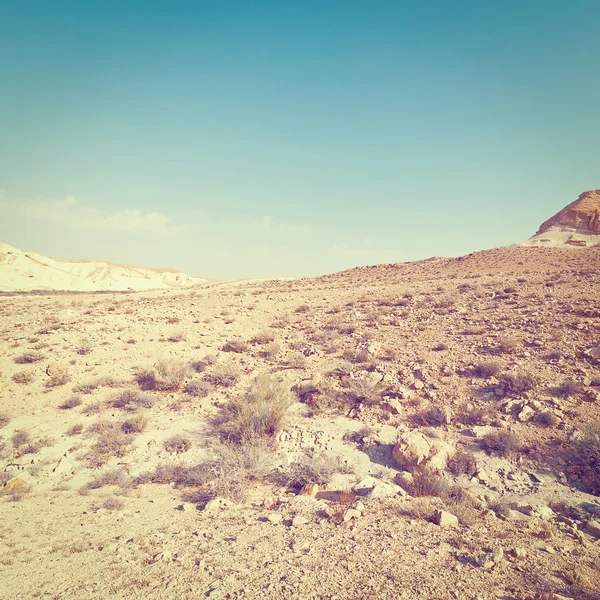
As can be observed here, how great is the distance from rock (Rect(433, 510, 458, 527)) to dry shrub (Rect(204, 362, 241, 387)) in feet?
18.8

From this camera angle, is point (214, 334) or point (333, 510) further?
point (214, 334)

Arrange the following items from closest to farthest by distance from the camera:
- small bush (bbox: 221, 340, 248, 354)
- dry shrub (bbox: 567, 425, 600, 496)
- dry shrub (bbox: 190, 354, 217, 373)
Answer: dry shrub (bbox: 567, 425, 600, 496) → dry shrub (bbox: 190, 354, 217, 373) → small bush (bbox: 221, 340, 248, 354)

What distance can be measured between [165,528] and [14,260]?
199ft

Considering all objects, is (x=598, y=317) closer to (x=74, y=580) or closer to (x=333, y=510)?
(x=333, y=510)

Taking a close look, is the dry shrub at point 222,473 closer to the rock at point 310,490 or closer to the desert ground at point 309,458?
the desert ground at point 309,458

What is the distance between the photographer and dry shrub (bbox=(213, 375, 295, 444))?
663cm

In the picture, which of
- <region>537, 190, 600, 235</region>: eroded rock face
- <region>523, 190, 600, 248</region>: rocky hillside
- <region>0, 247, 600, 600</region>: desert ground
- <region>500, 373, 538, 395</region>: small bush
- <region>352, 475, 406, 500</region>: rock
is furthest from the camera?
<region>537, 190, 600, 235</region>: eroded rock face

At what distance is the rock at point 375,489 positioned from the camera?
4.90 metres

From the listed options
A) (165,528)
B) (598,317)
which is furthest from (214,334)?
(598,317)

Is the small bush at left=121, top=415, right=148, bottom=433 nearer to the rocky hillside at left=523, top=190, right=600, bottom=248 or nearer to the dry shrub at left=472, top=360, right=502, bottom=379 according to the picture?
the dry shrub at left=472, top=360, right=502, bottom=379

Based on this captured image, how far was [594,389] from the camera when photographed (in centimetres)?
689

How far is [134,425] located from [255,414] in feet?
8.44

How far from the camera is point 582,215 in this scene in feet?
137

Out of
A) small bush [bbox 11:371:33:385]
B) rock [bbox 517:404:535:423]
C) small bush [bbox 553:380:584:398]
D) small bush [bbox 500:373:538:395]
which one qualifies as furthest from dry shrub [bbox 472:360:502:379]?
small bush [bbox 11:371:33:385]
